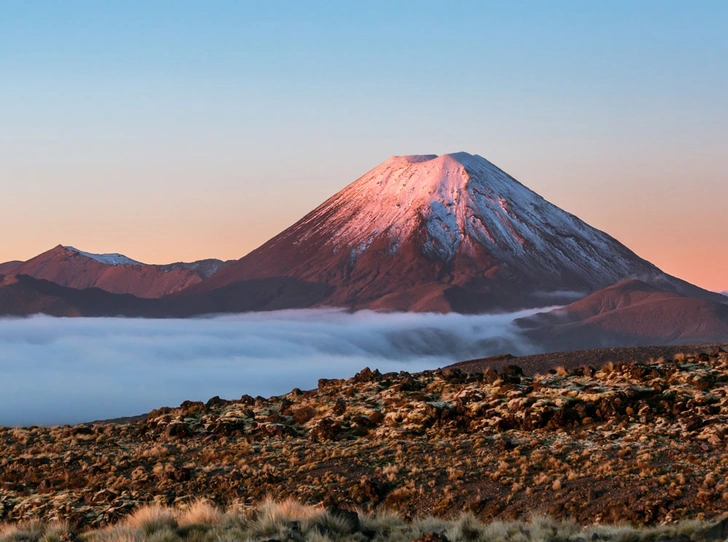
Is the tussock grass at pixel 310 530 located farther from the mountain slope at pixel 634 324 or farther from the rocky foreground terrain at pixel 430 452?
the mountain slope at pixel 634 324

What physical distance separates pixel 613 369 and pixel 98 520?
15.8 meters

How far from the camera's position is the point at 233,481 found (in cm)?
2042

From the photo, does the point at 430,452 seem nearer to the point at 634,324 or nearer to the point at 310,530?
the point at 310,530

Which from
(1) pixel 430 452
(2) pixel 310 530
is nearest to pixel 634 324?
(1) pixel 430 452

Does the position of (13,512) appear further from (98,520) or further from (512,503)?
(512,503)

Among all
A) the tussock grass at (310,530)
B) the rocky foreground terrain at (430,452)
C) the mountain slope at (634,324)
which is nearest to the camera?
the tussock grass at (310,530)

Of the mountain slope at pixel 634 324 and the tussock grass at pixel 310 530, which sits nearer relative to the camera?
the tussock grass at pixel 310 530

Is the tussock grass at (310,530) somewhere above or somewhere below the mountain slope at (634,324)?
below

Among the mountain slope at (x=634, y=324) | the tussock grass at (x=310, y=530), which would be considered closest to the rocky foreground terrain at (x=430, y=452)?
the tussock grass at (x=310, y=530)

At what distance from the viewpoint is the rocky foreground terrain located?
17781 mm

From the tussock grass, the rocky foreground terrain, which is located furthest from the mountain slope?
the tussock grass

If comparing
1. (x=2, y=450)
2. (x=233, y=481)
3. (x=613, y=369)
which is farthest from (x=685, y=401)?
(x=2, y=450)

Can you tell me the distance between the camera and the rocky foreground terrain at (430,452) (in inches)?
700

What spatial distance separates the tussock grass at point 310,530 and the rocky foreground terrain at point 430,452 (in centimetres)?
205
